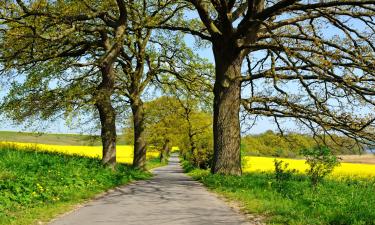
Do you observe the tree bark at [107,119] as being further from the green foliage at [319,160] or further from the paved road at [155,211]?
the green foliage at [319,160]

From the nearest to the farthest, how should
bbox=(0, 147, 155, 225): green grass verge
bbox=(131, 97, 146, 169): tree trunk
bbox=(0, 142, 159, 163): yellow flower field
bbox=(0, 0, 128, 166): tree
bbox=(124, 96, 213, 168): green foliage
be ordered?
bbox=(0, 147, 155, 225): green grass verge → bbox=(0, 0, 128, 166): tree → bbox=(0, 142, 159, 163): yellow flower field → bbox=(131, 97, 146, 169): tree trunk → bbox=(124, 96, 213, 168): green foliage

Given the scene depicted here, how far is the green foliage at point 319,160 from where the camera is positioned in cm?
1356

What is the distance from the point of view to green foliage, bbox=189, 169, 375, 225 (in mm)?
8762

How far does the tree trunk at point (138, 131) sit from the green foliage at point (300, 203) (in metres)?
15.3

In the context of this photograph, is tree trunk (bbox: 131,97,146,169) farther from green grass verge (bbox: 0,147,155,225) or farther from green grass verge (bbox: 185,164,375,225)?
green grass verge (bbox: 185,164,375,225)

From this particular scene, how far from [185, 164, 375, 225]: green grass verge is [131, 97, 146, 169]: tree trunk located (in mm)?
15041

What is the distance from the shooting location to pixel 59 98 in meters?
20.2

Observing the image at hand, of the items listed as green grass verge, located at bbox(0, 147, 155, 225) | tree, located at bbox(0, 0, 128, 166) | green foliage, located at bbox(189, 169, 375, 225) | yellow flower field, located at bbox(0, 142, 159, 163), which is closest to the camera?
green foliage, located at bbox(189, 169, 375, 225)

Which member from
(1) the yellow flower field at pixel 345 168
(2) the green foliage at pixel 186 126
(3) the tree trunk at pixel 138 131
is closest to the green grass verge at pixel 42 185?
(3) the tree trunk at pixel 138 131

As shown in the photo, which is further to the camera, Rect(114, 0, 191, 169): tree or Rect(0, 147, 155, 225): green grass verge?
Rect(114, 0, 191, 169): tree

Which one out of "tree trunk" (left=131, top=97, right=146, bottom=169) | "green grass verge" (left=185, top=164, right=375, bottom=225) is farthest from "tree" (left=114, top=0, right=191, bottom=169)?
"green grass verge" (left=185, top=164, right=375, bottom=225)

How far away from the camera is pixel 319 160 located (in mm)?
13773

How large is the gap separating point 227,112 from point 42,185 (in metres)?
8.62

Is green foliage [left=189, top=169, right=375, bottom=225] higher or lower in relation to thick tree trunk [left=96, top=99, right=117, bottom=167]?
lower
